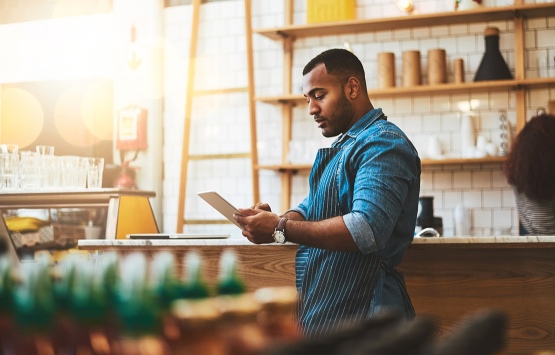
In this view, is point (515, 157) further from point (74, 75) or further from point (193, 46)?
point (74, 75)

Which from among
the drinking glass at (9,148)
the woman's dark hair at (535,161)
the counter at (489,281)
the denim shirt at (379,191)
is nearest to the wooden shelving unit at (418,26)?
the woman's dark hair at (535,161)

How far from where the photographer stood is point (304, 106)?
565cm

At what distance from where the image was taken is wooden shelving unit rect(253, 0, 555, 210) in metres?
4.97

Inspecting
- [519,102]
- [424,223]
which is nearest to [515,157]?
[424,223]

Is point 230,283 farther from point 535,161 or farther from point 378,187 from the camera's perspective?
point 535,161

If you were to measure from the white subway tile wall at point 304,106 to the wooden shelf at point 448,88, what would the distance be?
7 cm


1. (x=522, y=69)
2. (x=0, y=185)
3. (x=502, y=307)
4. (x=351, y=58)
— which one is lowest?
(x=502, y=307)

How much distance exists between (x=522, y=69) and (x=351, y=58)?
3.07 m

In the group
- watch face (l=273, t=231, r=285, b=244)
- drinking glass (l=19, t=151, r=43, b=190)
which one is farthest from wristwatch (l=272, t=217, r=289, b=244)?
drinking glass (l=19, t=151, r=43, b=190)

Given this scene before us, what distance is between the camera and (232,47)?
5906 mm

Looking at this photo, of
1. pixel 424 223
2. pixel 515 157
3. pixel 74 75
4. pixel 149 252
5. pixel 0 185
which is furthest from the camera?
pixel 74 75

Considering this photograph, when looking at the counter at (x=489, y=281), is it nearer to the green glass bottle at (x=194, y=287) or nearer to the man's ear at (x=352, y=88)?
the man's ear at (x=352, y=88)

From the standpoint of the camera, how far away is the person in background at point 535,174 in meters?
3.34

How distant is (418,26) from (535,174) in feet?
7.56
